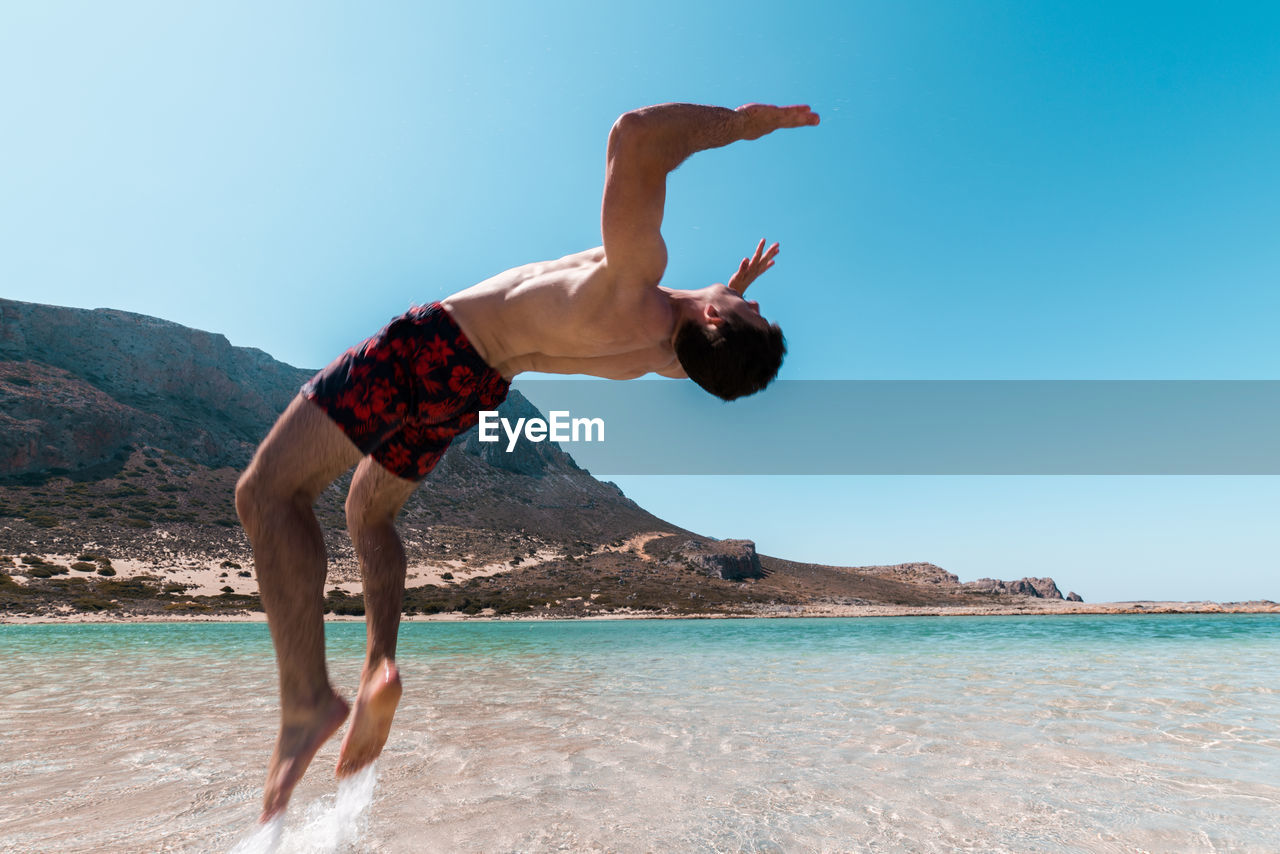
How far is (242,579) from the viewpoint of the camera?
44.4m

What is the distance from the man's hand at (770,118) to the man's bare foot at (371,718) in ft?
6.70

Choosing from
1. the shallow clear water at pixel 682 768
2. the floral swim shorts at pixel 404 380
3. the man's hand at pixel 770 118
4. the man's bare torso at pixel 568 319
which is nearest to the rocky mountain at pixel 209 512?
the shallow clear water at pixel 682 768

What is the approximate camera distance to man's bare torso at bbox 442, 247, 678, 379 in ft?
6.91

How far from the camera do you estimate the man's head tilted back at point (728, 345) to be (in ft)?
6.91

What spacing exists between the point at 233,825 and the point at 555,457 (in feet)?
294

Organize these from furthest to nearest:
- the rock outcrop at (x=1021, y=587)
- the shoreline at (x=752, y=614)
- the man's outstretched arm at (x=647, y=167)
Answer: the rock outcrop at (x=1021, y=587)
the shoreline at (x=752, y=614)
the man's outstretched arm at (x=647, y=167)

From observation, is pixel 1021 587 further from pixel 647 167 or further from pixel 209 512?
pixel 647 167

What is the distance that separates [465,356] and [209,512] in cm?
5931

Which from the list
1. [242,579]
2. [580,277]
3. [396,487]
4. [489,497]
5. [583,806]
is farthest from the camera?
[489,497]

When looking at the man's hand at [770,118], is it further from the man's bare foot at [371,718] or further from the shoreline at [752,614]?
the shoreline at [752,614]

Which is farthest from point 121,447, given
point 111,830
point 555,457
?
point 111,830

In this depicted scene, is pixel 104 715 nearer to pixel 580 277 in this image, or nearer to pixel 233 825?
pixel 233 825

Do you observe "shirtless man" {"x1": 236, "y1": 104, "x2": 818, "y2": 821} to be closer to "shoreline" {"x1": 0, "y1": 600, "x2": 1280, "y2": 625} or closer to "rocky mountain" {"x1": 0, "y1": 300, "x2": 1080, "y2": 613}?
"shoreline" {"x1": 0, "y1": 600, "x2": 1280, "y2": 625}

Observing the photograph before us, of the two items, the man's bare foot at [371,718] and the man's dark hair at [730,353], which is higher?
the man's dark hair at [730,353]
